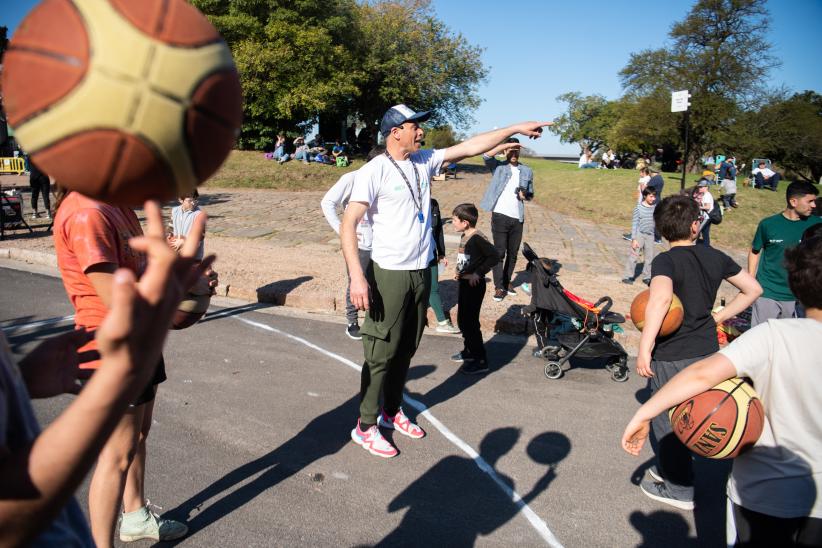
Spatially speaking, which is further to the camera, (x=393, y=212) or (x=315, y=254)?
(x=315, y=254)

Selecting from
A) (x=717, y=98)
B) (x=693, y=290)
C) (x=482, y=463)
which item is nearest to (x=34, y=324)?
(x=482, y=463)

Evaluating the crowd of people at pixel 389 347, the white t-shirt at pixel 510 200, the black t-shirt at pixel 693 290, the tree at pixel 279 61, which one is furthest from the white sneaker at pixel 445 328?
the tree at pixel 279 61

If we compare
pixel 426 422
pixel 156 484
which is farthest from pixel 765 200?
pixel 156 484

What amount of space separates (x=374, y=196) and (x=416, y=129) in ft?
1.82

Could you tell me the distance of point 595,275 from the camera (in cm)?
1059

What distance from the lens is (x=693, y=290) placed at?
3646mm

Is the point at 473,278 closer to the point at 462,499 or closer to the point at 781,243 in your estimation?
the point at 462,499

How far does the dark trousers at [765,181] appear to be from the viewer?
29125 millimetres

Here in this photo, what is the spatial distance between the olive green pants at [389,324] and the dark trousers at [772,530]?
2.28 meters

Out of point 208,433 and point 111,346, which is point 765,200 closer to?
point 208,433

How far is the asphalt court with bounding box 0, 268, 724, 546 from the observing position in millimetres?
3438

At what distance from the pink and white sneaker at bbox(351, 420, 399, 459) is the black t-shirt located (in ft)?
6.45

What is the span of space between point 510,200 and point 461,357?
3.33 m

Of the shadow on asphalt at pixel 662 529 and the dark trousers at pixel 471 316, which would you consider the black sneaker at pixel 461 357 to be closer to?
the dark trousers at pixel 471 316
